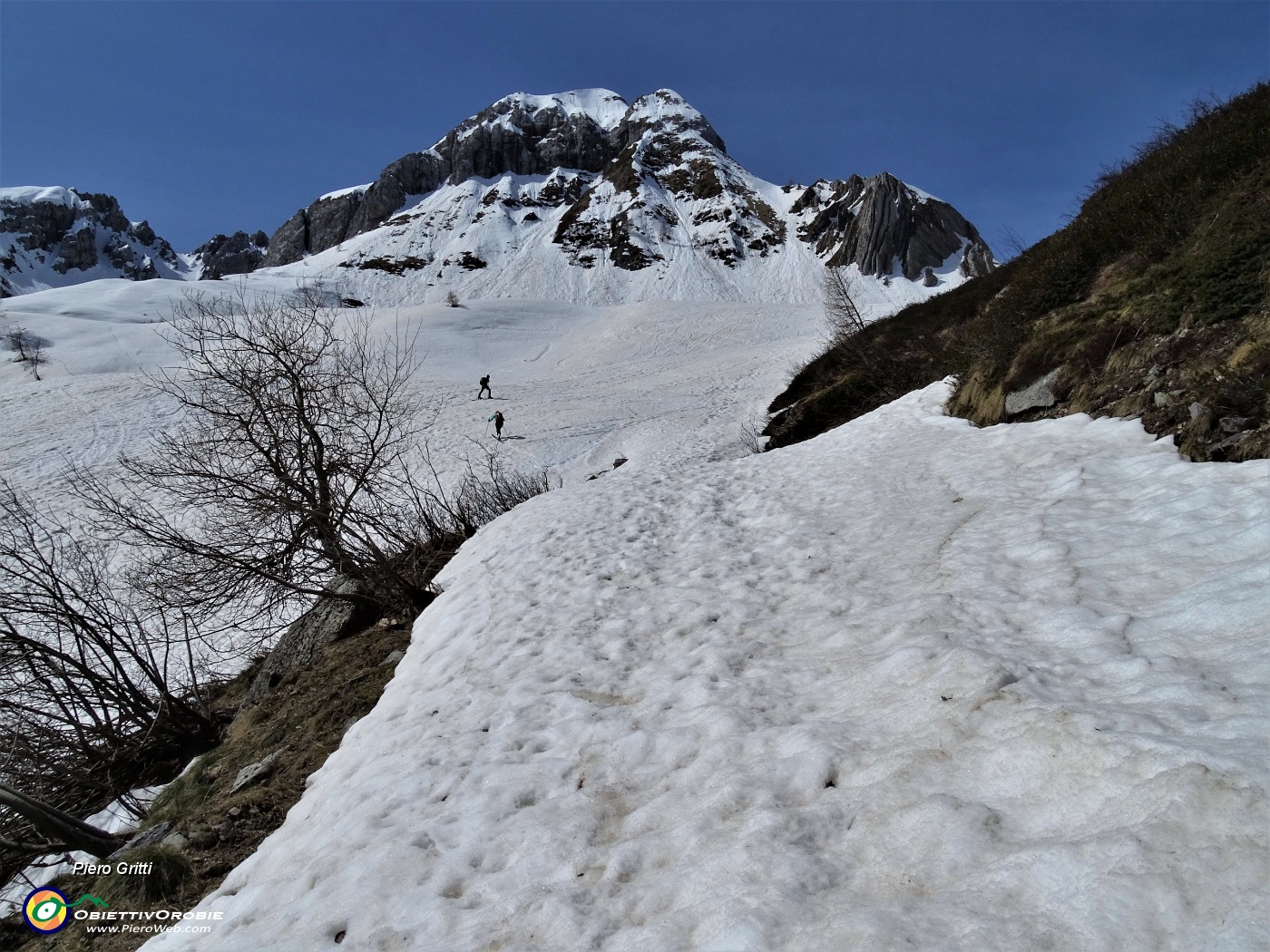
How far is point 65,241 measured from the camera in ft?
573

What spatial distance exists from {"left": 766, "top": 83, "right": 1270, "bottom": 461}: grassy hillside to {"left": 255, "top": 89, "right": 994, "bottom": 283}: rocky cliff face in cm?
Result: 5587

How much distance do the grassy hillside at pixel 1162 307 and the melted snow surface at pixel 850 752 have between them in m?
0.69

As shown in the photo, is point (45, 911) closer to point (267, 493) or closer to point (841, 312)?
point (267, 493)

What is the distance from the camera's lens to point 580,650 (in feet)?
17.4

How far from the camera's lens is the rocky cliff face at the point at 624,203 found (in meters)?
79.1

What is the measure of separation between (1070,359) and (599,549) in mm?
6642

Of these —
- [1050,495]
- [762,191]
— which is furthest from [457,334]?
[762,191]

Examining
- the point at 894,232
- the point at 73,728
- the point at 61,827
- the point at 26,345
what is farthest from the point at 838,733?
the point at 894,232

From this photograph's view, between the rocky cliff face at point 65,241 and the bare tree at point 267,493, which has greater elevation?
the rocky cliff face at point 65,241

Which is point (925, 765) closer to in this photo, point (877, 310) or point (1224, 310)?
point (1224, 310)

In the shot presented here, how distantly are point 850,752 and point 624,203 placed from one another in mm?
103851

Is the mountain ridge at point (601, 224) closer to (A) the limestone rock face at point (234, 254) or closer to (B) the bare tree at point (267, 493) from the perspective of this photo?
(A) the limestone rock face at point (234, 254)

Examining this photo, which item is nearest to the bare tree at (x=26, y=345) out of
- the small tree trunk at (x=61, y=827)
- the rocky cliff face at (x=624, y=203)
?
the rocky cliff face at (x=624, y=203)

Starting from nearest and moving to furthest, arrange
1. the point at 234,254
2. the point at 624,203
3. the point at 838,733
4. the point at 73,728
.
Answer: the point at 838,733 → the point at 73,728 → the point at 624,203 → the point at 234,254
